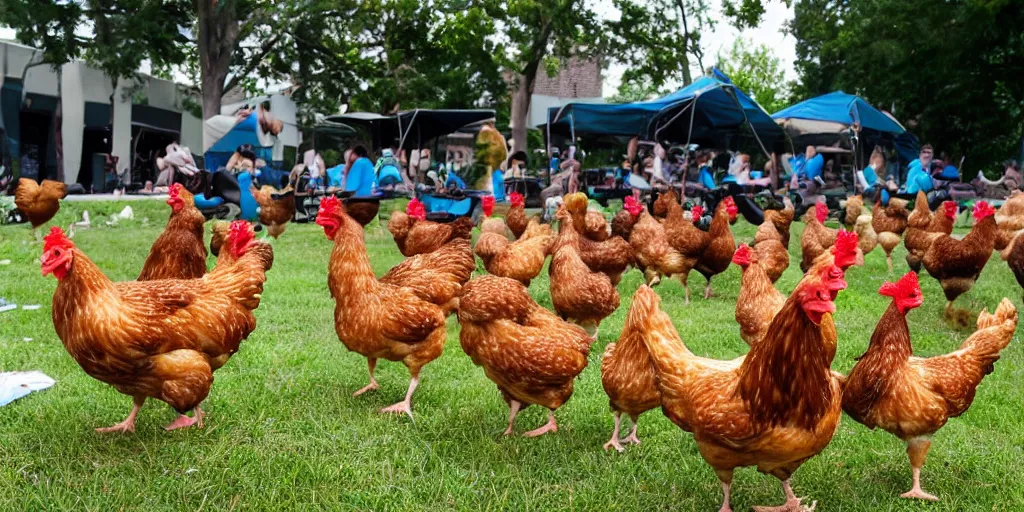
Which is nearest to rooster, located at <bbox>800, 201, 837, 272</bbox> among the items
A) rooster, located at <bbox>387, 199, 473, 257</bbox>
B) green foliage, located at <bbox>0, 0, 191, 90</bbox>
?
rooster, located at <bbox>387, 199, 473, 257</bbox>

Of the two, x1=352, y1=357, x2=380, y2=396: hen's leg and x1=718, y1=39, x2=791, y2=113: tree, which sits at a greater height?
x1=718, y1=39, x2=791, y2=113: tree

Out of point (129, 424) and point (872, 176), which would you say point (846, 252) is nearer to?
point (129, 424)

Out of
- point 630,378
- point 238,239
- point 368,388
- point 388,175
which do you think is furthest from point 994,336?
point 388,175

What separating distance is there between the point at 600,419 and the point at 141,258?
847 cm

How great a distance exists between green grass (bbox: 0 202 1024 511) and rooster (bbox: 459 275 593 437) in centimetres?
28

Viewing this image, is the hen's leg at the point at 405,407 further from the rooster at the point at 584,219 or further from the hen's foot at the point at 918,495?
the rooster at the point at 584,219

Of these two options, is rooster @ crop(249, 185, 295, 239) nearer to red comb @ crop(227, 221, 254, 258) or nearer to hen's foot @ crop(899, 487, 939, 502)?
red comb @ crop(227, 221, 254, 258)

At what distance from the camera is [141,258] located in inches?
418

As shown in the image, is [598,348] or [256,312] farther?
[256,312]

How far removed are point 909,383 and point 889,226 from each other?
26.9 feet


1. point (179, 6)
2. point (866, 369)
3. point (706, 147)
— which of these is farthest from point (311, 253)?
point (179, 6)

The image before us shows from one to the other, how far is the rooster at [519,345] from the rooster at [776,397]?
1014 millimetres

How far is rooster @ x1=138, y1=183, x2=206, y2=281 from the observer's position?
5.76 m

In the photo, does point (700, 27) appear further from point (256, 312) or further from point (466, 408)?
point (466, 408)
